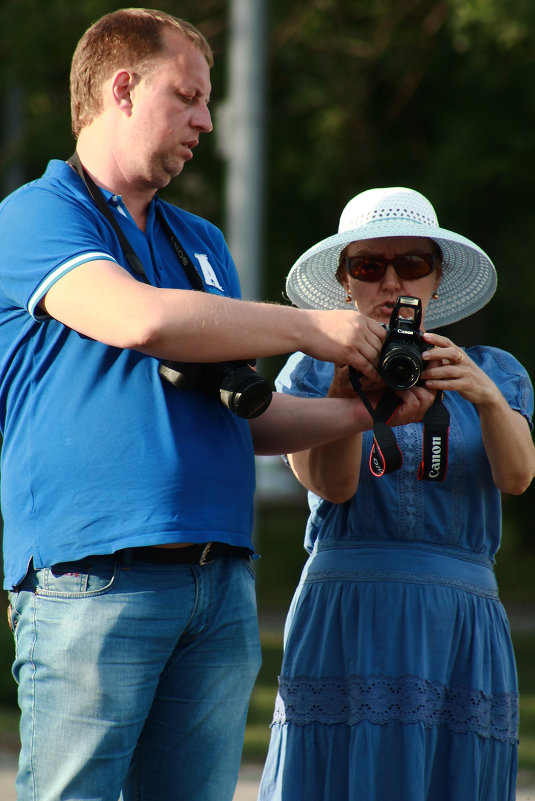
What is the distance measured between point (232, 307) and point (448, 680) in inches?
46.8

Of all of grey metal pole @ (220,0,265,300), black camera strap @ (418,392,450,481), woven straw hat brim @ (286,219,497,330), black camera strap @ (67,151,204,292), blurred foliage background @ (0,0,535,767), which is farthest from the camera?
blurred foliage background @ (0,0,535,767)

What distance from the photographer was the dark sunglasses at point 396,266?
282 centimetres

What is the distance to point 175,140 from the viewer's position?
89.5 inches

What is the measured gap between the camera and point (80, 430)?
2113mm

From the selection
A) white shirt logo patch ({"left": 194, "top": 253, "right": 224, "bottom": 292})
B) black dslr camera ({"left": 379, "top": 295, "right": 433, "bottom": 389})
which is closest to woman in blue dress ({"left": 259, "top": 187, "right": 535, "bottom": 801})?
black dslr camera ({"left": 379, "top": 295, "right": 433, "bottom": 389})

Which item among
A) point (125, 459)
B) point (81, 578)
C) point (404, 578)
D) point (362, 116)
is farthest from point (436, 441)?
point (362, 116)

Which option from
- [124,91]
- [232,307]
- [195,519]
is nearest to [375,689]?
[195,519]

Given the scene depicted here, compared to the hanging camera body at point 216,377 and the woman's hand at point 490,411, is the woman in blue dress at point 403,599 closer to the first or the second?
the woman's hand at point 490,411

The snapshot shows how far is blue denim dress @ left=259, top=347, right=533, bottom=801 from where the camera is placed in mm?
2623

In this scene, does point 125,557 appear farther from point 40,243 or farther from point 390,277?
point 390,277

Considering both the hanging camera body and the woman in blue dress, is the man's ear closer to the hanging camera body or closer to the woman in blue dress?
the hanging camera body

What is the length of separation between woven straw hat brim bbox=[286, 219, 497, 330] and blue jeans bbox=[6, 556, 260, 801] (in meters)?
1.05

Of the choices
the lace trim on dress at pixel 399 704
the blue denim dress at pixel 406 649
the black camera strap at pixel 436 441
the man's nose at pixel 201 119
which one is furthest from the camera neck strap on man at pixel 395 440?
the man's nose at pixel 201 119

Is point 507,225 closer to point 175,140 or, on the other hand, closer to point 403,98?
point 403,98
